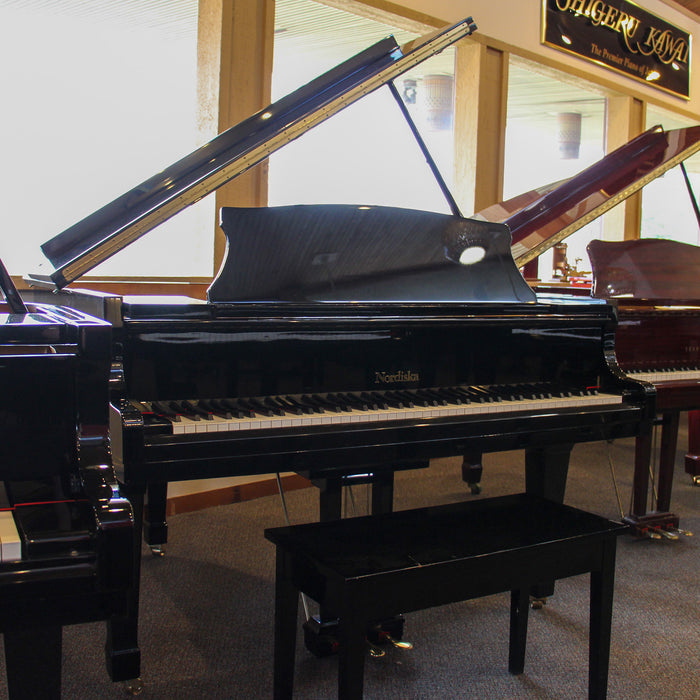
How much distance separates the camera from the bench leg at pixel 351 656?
1.54 metres

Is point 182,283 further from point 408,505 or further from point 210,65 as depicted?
point 408,505

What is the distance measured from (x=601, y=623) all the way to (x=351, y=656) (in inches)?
29.7

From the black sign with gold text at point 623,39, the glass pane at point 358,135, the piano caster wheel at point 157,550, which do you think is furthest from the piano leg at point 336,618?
the black sign with gold text at point 623,39

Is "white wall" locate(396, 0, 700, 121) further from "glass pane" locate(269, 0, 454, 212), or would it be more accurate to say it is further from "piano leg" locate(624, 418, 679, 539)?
"piano leg" locate(624, 418, 679, 539)

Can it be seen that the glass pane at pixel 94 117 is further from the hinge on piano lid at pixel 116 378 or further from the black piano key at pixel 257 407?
the hinge on piano lid at pixel 116 378

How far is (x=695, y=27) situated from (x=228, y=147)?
707 cm

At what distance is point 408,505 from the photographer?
3846mm

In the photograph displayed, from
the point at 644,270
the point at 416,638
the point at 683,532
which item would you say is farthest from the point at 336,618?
the point at 644,270

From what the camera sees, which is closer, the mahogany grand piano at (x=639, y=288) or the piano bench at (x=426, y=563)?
the piano bench at (x=426, y=563)

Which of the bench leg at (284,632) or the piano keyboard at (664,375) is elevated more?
the piano keyboard at (664,375)

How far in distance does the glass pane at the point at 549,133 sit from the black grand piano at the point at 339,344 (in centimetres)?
422

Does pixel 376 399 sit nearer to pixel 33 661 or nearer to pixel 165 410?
pixel 165 410

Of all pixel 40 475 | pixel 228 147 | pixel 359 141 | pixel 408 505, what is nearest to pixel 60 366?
pixel 40 475

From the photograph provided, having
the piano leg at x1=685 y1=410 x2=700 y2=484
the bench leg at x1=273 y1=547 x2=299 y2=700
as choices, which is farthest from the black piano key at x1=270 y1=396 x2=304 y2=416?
the piano leg at x1=685 y1=410 x2=700 y2=484
